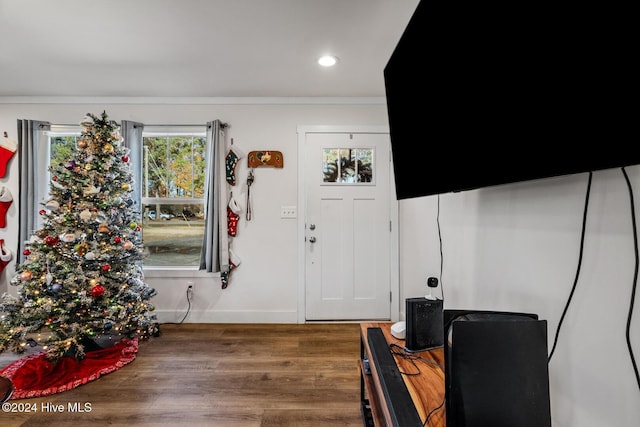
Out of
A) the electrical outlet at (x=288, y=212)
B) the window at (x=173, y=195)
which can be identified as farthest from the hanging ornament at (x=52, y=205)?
the electrical outlet at (x=288, y=212)

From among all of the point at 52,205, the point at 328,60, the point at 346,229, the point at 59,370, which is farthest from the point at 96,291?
the point at 328,60

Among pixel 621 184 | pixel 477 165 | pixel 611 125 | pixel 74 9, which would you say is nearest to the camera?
pixel 611 125

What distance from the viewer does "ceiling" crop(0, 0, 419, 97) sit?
5.45ft

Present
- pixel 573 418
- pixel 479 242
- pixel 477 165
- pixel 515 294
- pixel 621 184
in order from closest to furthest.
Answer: pixel 621 184, pixel 573 418, pixel 477 165, pixel 515 294, pixel 479 242

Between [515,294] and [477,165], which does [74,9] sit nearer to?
[477,165]

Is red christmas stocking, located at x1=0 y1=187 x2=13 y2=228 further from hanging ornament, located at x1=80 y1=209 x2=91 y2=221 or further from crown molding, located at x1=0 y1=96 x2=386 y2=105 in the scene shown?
hanging ornament, located at x1=80 y1=209 x2=91 y2=221

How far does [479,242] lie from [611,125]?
798mm

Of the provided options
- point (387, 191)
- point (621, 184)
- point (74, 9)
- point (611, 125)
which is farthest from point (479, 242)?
point (74, 9)

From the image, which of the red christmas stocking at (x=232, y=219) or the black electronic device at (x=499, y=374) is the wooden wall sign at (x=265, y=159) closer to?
the red christmas stocking at (x=232, y=219)

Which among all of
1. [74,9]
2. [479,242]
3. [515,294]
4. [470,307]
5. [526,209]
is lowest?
[470,307]

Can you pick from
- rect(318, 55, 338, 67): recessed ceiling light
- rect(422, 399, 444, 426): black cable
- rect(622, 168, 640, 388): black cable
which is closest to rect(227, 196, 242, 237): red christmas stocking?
rect(318, 55, 338, 67): recessed ceiling light

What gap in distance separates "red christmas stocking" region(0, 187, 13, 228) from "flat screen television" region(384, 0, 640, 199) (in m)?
3.84

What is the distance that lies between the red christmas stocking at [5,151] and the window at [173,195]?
1.13 feet

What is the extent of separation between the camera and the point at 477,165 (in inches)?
34.4
